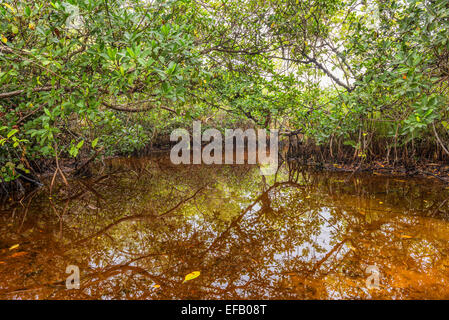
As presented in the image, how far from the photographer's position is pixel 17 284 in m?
1.30

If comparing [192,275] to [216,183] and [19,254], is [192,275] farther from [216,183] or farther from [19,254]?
[216,183]

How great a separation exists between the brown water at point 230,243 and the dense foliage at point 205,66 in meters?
0.78

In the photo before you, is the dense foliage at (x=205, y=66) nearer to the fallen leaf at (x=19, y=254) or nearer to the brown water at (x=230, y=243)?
the brown water at (x=230, y=243)

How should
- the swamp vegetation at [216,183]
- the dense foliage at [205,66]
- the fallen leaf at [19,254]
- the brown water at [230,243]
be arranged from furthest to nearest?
the dense foliage at [205,66], the fallen leaf at [19,254], the swamp vegetation at [216,183], the brown water at [230,243]

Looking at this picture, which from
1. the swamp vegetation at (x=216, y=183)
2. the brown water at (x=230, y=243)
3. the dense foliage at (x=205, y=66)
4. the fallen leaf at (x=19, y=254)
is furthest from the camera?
the dense foliage at (x=205, y=66)

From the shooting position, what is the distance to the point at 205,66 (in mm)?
3457

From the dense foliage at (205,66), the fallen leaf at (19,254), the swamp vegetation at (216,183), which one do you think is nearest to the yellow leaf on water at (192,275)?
the swamp vegetation at (216,183)

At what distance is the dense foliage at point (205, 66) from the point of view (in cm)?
192

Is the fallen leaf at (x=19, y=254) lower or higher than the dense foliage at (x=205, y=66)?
lower

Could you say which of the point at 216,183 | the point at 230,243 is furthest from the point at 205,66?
the point at 230,243
